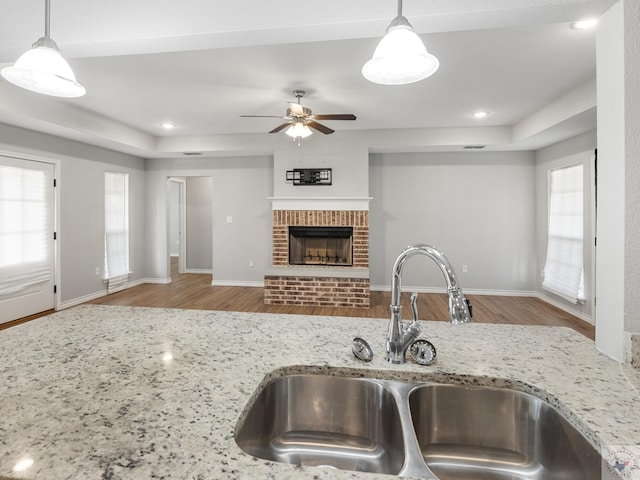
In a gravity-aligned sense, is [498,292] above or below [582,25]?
below

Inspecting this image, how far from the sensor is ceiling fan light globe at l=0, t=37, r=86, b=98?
1.19 m

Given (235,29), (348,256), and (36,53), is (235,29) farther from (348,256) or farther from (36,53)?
(348,256)

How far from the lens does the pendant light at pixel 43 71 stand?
1.19 m

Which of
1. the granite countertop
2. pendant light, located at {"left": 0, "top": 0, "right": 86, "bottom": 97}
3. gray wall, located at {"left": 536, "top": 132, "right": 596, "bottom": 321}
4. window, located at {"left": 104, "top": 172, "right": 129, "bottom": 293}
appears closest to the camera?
the granite countertop

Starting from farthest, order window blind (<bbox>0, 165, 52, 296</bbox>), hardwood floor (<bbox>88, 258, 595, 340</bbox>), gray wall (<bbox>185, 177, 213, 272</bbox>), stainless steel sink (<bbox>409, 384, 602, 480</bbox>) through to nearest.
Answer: gray wall (<bbox>185, 177, 213, 272</bbox>), hardwood floor (<bbox>88, 258, 595, 340</bbox>), window blind (<bbox>0, 165, 52, 296</bbox>), stainless steel sink (<bbox>409, 384, 602, 480</bbox>)

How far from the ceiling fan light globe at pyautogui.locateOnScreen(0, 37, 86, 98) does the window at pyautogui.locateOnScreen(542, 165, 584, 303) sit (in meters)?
5.03

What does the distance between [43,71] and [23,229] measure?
150 inches

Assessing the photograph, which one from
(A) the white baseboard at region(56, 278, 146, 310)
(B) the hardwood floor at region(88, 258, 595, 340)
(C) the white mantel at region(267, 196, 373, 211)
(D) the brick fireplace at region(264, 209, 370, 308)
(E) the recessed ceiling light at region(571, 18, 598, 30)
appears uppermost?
(E) the recessed ceiling light at region(571, 18, 598, 30)

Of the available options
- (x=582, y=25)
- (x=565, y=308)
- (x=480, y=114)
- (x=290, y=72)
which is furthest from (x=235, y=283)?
(x=582, y=25)

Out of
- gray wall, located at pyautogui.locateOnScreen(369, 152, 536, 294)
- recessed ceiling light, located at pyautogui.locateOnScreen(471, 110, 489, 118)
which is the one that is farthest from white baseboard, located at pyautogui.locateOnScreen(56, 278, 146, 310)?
recessed ceiling light, located at pyautogui.locateOnScreen(471, 110, 489, 118)

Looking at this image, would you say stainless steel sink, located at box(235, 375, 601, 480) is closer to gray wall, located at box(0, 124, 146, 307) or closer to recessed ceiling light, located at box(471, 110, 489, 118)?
recessed ceiling light, located at box(471, 110, 489, 118)

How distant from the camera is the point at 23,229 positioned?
3998 mm

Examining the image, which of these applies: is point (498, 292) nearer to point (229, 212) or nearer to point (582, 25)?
point (582, 25)

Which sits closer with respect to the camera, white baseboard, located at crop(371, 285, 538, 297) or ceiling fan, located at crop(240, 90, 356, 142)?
ceiling fan, located at crop(240, 90, 356, 142)
